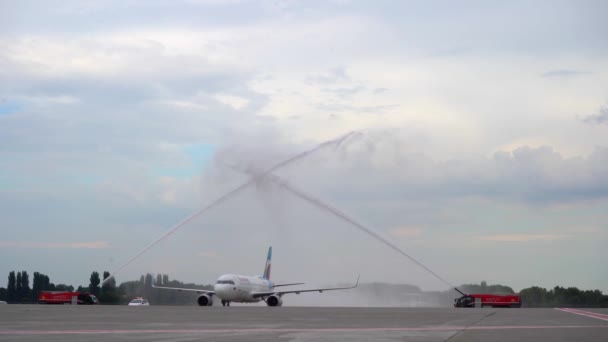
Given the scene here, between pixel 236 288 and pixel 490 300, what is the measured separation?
1332 inches

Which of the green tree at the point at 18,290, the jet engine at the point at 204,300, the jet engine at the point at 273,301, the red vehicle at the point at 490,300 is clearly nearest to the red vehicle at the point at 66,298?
the jet engine at the point at 204,300

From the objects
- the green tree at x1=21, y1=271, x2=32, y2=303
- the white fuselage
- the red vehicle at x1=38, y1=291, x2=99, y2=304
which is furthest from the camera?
the green tree at x1=21, y1=271, x2=32, y2=303

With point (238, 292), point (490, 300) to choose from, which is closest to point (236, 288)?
point (238, 292)

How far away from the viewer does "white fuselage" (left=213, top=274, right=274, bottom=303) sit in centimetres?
9494

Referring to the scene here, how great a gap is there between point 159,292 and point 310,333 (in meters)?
101

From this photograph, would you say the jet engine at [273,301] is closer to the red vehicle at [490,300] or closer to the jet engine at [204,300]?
the jet engine at [204,300]

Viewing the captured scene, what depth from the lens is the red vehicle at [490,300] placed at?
315 feet

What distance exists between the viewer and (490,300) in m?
96.4

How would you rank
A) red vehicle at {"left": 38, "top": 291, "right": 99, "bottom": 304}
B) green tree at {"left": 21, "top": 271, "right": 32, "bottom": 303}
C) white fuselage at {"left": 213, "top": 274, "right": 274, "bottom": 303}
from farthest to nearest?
green tree at {"left": 21, "top": 271, "right": 32, "bottom": 303} < white fuselage at {"left": 213, "top": 274, "right": 274, "bottom": 303} < red vehicle at {"left": 38, "top": 291, "right": 99, "bottom": 304}

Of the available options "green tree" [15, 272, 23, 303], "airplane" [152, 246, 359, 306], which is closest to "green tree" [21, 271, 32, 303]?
"green tree" [15, 272, 23, 303]

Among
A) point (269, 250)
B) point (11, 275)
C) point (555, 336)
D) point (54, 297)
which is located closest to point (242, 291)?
point (54, 297)

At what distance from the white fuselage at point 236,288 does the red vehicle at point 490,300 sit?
28.3m

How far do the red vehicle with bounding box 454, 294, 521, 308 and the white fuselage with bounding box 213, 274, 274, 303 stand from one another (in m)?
28.3

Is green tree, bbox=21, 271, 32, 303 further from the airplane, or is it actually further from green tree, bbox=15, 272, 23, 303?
the airplane
